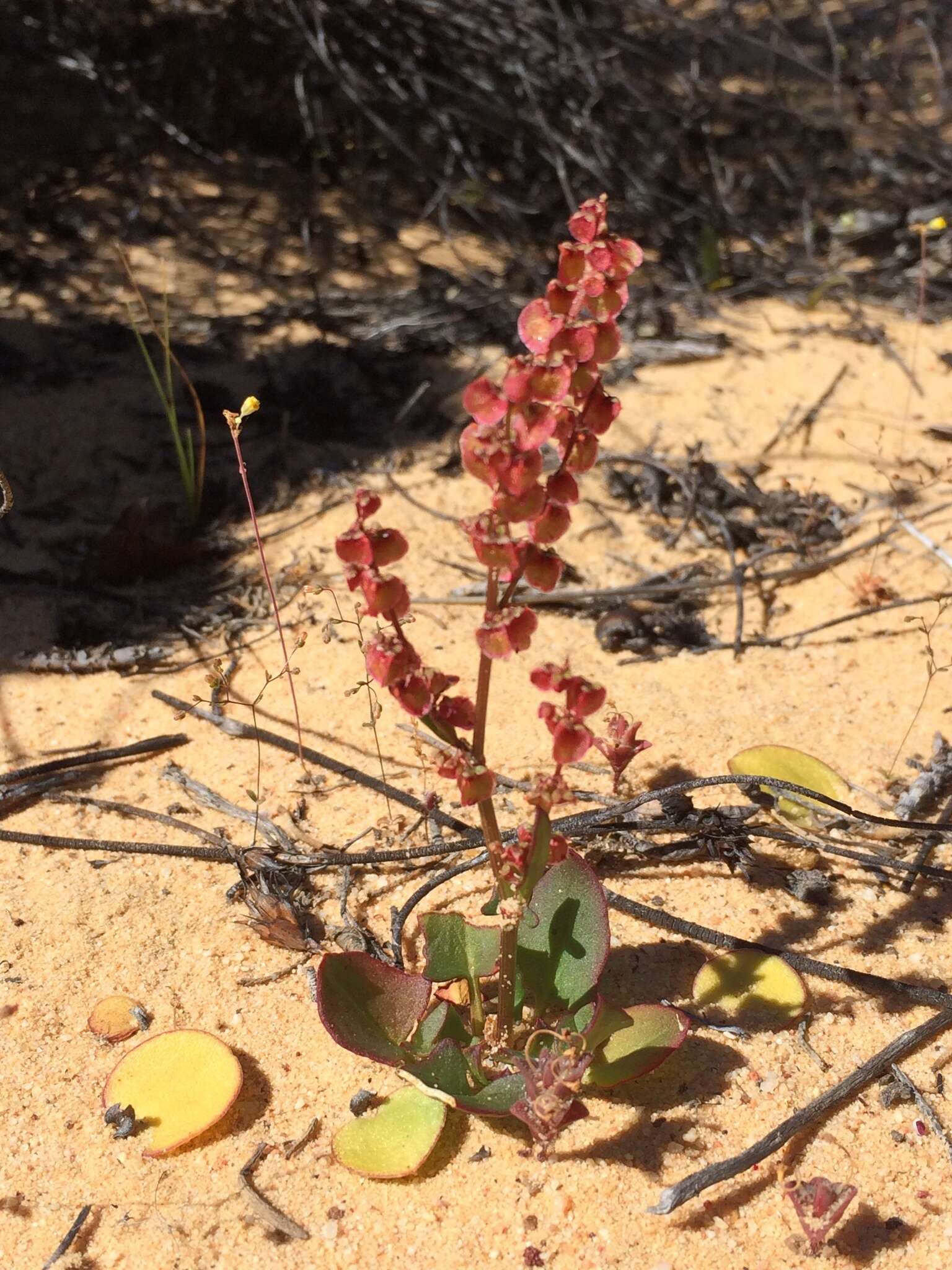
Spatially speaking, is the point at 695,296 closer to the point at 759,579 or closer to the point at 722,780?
the point at 759,579

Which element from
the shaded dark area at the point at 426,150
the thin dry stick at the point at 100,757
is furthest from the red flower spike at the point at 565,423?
the shaded dark area at the point at 426,150

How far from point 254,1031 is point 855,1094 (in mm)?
1111

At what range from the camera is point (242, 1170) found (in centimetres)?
195

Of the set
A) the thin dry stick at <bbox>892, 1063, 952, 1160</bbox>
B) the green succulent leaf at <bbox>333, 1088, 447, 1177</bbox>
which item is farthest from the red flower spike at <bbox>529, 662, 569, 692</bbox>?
the thin dry stick at <bbox>892, 1063, 952, 1160</bbox>

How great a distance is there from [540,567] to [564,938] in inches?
30.9

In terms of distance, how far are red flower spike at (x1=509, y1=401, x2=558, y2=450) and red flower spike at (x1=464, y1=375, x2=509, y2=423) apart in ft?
0.09

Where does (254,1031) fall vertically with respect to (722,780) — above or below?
below

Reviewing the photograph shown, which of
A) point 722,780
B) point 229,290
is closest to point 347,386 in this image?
point 229,290

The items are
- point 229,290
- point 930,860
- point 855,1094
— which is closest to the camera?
point 855,1094

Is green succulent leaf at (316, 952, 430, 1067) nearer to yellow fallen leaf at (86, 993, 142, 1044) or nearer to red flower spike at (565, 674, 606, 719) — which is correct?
yellow fallen leaf at (86, 993, 142, 1044)

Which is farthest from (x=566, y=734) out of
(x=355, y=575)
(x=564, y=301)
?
(x=564, y=301)

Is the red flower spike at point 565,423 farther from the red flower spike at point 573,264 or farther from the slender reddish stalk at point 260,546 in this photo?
the slender reddish stalk at point 260,546

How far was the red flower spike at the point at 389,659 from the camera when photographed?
5.35ft

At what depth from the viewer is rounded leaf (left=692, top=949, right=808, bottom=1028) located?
7.18 feet
